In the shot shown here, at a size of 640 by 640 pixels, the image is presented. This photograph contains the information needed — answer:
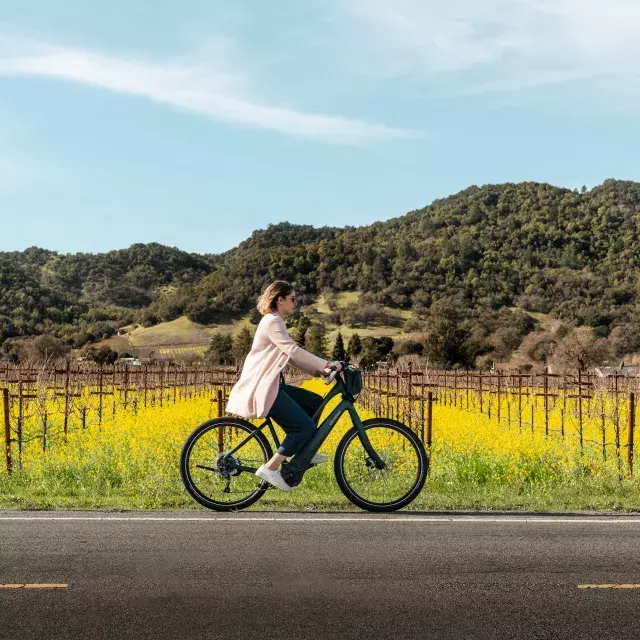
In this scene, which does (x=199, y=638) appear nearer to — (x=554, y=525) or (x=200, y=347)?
(x=554, y=525)

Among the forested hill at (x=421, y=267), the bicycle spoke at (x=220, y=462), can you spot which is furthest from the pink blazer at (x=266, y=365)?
the forested hill at (x=421, y=267)

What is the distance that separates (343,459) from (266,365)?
1.39 meters

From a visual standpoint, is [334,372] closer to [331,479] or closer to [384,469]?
[384,469]

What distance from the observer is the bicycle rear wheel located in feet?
26.4

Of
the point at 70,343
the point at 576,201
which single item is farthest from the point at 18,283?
the point at 576,201

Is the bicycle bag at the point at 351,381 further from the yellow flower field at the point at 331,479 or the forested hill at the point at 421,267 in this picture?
the forested hill at the point at 421,267

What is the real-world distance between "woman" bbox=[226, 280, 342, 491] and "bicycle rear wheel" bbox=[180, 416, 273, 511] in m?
0.35

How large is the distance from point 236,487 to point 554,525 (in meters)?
3.60

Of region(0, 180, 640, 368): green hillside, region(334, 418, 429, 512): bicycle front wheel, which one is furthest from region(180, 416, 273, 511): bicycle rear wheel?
region(0, 180, 640, 368): green hillside

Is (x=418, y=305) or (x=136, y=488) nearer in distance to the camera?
(x=136, y=488)

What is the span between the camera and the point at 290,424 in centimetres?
770

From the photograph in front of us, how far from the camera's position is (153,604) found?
5359mm

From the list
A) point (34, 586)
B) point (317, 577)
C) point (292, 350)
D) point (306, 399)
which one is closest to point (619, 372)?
point (306, 399)

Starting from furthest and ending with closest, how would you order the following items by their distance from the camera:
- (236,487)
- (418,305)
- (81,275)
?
(81,275)
(418,305)
(236,487)
